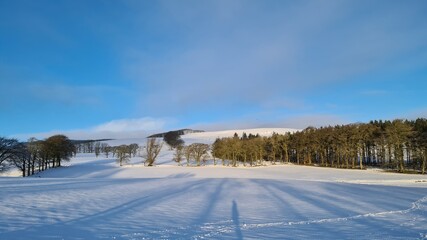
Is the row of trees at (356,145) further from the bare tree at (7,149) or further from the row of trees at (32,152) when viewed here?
the bare tree at (7,149)

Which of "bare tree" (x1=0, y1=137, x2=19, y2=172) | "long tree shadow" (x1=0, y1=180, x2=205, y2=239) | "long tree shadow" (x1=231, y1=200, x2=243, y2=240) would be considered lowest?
"long tree shadow" (x1=231, y1=200, x2=243, y2=240)

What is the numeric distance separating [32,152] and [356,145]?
7272 centimetres

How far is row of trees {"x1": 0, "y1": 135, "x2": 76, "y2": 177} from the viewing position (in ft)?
194

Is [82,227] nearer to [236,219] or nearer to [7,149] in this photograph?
[236,219]

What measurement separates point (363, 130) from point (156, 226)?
7201 centimetres

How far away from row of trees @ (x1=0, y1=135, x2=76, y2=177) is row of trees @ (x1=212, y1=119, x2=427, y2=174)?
48802mm

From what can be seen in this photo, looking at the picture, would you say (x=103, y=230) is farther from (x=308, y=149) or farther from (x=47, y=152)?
(x=308, y=149)

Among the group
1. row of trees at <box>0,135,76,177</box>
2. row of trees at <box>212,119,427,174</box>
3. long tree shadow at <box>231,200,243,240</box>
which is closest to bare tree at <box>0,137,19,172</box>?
row of trees at <box>0,135,76,177</box>

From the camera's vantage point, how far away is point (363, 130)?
75.8m

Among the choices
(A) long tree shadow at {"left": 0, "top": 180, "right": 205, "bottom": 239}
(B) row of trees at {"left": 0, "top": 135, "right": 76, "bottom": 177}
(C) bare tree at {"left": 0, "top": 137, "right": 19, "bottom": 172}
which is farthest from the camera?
(B) row of trees at {"left": 0, "top": 135, "right": 76, "bottom": 177}

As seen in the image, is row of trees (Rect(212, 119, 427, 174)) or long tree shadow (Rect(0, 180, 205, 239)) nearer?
long tree shadow (Rect(0, 180, 205, 239))

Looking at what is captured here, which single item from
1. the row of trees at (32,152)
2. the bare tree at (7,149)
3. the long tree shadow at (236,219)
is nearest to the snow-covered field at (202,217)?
the long tree shadow at (236,219)

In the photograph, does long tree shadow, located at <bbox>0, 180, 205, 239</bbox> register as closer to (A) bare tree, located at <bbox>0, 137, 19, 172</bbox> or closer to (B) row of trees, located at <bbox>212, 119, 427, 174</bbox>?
(A) bare tree, located at <bbox>0, 137, 19, 172</bbox>

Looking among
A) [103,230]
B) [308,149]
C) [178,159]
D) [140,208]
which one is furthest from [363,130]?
[103,230]
